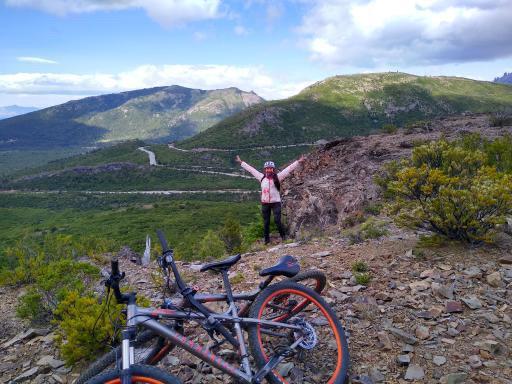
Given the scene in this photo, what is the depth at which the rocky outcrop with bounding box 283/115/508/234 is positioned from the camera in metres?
14.4

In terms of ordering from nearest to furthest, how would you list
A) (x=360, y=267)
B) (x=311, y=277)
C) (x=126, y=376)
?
(x=126, y=376) < (x=311, y=277) < (x=360, y=267)

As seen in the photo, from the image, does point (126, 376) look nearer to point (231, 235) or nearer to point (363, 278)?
point (363, 278)

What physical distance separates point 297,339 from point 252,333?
2.37 feet

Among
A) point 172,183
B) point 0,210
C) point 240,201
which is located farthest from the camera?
point 172,183

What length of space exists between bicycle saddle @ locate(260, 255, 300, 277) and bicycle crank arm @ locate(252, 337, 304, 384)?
0.73 m

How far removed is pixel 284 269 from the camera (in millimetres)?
4422

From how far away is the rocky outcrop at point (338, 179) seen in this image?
14.4 meters

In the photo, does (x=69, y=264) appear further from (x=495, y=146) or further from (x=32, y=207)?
(x=32, y=207)

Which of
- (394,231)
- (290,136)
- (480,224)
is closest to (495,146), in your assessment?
(394,231)

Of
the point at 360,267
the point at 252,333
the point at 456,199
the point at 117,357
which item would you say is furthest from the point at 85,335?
the point at 456,199

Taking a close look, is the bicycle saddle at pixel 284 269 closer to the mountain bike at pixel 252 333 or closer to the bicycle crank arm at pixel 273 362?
the mountain bike at pixel 252 333

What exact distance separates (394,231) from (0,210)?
96.3 metres

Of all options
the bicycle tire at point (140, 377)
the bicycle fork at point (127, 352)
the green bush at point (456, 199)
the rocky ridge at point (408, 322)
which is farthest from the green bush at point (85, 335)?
the green bush at point (456, 199)

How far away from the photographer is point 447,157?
8.59m
